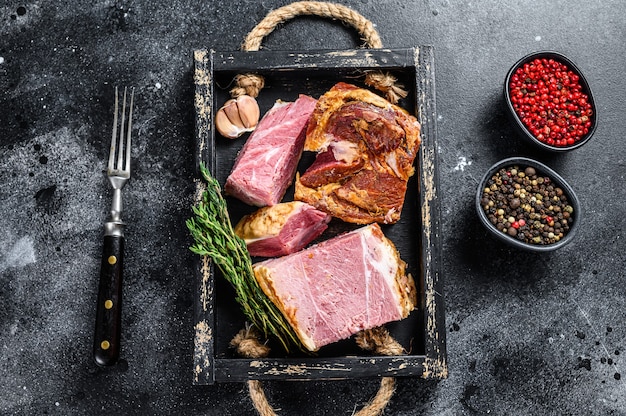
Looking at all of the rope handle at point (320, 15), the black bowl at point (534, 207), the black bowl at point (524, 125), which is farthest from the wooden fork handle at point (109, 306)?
the black bowl at point (524, 125)

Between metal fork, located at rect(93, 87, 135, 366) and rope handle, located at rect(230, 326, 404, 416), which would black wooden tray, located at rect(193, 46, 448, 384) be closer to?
rope handle, located at rect(230, 326, 404, 416)

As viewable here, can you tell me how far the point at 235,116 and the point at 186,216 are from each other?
1.90 feet

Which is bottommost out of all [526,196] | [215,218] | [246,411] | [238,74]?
[246,411]

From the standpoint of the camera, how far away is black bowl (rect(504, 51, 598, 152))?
2988 millimetres

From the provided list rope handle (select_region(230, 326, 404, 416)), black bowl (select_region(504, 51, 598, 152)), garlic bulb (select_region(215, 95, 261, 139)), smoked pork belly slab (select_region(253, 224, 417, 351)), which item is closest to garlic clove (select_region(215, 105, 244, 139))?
Result: garlic bulb (select_region(215, 95, 261, 139))

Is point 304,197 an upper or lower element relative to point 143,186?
lower

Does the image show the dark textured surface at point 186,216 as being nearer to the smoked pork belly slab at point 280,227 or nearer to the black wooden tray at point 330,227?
the black wooden tray at point 330,227

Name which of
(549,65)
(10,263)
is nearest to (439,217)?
(549,65)

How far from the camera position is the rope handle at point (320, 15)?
2965mm

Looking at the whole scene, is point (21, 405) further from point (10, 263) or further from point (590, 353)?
point (590, 353)

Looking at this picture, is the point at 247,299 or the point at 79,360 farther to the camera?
the point at 79,360

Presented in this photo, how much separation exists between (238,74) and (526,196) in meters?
1.48

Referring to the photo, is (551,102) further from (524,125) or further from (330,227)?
(330,227)

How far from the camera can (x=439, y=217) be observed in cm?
292
